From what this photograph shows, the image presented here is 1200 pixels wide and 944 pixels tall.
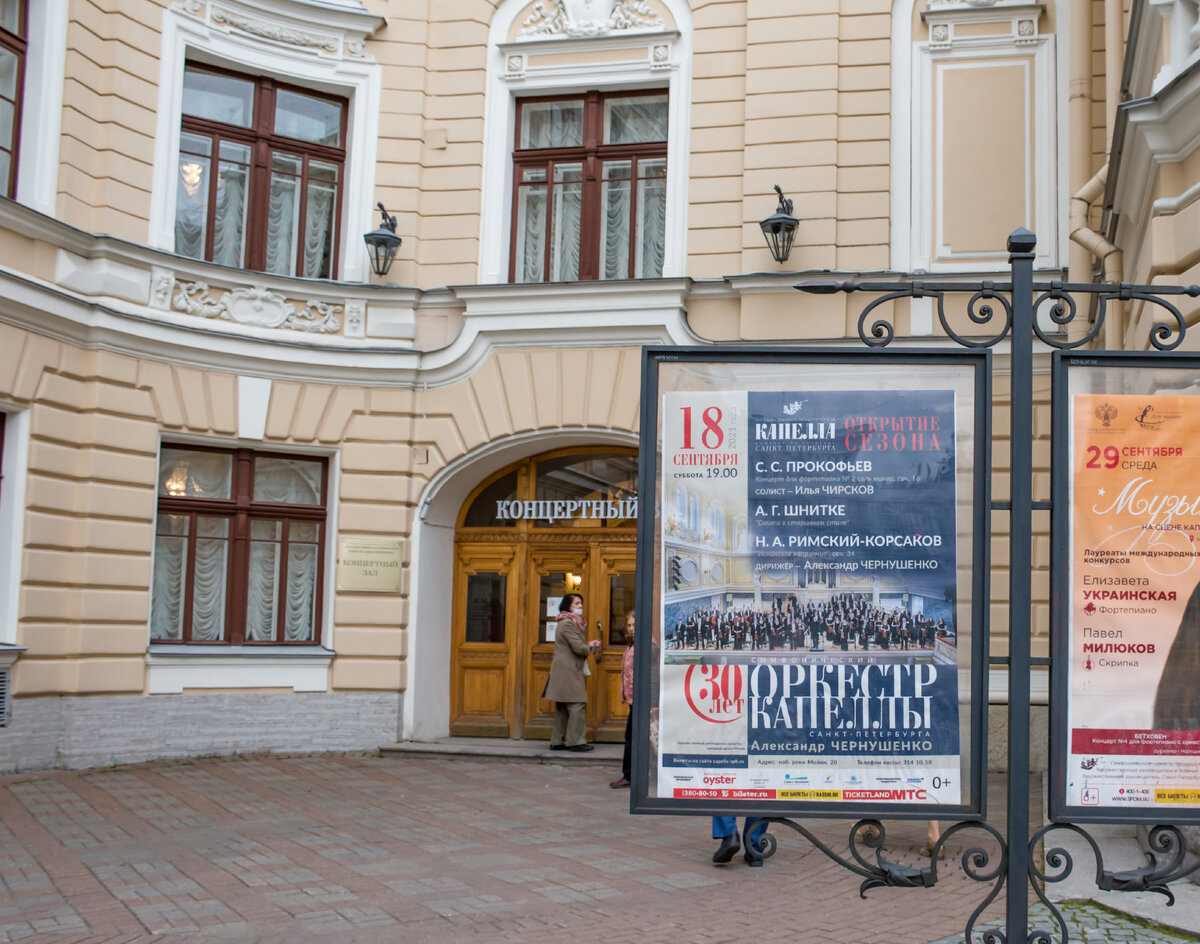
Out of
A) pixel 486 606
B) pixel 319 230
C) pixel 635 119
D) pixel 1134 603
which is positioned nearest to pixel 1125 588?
pixel 1134 603

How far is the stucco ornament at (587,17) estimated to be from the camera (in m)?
13.3

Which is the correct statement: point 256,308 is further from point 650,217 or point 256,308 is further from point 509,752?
point 509,752

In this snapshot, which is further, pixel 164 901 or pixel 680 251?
pixel 680 251

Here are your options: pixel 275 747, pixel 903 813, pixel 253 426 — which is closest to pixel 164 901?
pixel 903 813

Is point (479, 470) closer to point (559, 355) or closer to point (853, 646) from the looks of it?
point (559, 355)

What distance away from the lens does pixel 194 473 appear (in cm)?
1270

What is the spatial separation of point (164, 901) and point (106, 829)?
2.34 metres

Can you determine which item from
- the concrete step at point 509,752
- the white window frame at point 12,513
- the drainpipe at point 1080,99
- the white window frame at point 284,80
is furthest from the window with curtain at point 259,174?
the drainpipe at point 1080,99

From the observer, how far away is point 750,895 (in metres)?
6.89

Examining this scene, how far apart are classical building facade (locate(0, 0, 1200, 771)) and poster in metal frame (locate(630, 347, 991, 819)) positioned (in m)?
7.23

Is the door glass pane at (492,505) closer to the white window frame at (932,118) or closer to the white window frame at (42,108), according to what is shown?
the white window frame at (932,118)

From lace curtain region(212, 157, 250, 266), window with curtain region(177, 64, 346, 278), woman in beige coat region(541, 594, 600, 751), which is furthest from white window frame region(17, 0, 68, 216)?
woman in beige coat region(541, 594, 600, 751)

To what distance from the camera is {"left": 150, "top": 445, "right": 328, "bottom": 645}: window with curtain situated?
12.5 metres

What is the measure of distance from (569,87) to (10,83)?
5611 mm
